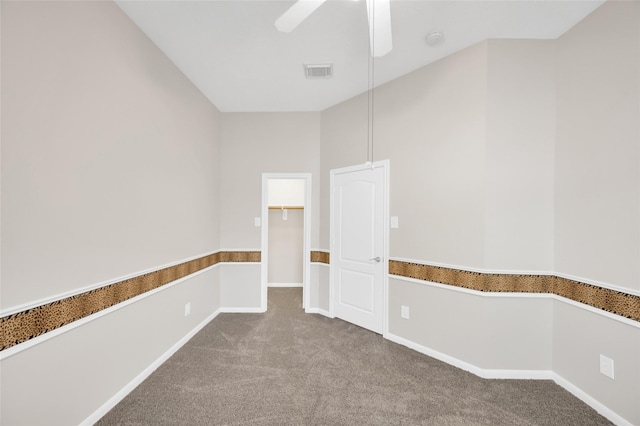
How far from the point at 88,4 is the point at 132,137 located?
84 cm

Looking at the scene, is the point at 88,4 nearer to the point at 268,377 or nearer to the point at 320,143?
the point at 320,143

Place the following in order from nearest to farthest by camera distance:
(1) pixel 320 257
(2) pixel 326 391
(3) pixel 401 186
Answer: (2) pixel 326 391, (3) pixel 401 186, (1) pixel 320 257

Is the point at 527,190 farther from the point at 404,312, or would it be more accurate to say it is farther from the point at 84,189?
the point at 84,189

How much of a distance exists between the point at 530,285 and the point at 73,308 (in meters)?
3.38

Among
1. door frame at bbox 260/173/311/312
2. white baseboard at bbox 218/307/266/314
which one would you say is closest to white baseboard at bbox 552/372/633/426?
door frame at bbox 260/173/311/312

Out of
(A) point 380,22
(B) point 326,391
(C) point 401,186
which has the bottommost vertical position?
(B) point 326,391

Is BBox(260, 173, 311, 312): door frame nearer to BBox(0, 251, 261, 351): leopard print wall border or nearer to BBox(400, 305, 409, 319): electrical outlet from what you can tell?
BBox(0, 251, 261, 351): leopard print wall border

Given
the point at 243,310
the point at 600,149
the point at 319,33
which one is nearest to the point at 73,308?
the point at 243,310

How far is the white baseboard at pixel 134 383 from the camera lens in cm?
182

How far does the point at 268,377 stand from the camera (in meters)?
2.33

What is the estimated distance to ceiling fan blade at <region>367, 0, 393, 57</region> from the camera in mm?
1555

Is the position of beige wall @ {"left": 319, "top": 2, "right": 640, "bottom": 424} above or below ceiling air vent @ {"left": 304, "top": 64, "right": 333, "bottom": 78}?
below

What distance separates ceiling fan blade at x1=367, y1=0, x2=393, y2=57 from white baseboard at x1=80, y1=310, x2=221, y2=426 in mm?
3076

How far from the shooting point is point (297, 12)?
5.37 ft
